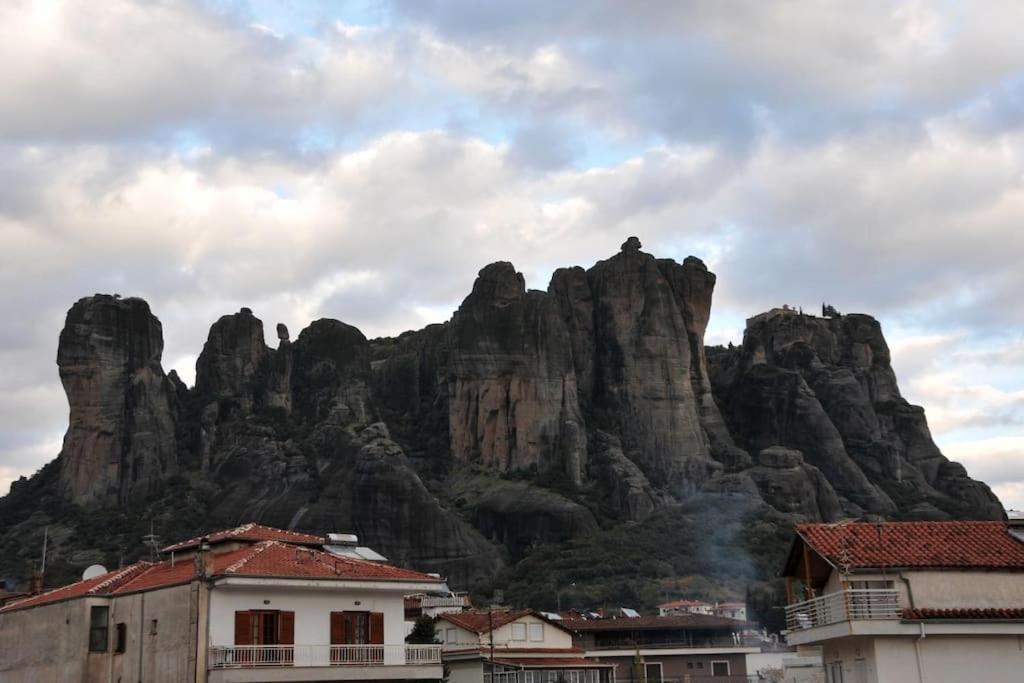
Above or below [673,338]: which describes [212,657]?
below

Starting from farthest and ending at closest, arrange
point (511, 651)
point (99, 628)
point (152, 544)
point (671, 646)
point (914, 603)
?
point (671, 646) < point (152, 544) < point (511, 651) < point (99, 628) < point (914, 603)

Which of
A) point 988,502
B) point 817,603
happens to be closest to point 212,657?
point 817,603

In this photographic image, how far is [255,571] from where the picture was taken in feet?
155

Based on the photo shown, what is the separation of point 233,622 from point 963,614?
24.4 metres

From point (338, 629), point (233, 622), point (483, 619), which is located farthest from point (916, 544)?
point (483, 619)

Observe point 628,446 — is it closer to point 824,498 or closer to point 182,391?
point 824,498

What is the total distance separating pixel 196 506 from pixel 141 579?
392 ft

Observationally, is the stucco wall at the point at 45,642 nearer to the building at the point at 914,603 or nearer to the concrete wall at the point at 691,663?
the building at the point at 914,603

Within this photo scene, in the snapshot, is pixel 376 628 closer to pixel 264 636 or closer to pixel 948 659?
pixel 264 636

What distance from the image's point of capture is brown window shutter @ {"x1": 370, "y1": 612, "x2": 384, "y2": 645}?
5016 cm

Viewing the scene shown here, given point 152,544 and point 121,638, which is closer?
point 121,638

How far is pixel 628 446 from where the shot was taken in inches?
7318

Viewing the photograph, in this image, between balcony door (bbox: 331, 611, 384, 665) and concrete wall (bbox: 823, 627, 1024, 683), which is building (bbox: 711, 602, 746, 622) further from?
concrete wall (bbox: 823, 627, 1024, 683)

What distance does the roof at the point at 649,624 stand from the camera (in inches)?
3526
